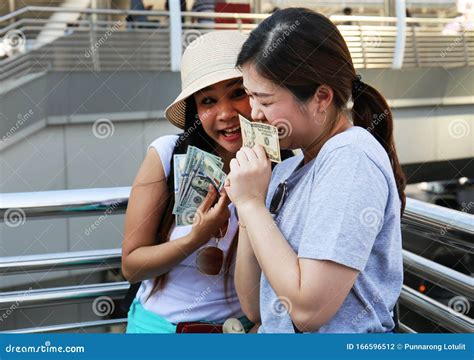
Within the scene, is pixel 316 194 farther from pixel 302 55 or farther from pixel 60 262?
pixel 60 262

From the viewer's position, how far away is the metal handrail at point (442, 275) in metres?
1.41

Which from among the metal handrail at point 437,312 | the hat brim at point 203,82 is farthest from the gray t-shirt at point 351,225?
the metal handrail at point 437,312

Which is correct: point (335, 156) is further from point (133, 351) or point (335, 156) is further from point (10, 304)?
point (10, 304)

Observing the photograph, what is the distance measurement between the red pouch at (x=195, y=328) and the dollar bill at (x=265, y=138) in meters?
0.45

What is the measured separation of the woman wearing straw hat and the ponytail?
33cm

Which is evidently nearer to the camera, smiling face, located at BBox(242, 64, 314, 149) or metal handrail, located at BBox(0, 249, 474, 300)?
smiling face, located at BBox(242, 64, 314, 149)

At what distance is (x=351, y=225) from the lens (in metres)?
0.89

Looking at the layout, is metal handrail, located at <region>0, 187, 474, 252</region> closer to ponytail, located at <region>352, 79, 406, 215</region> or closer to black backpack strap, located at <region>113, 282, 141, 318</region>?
black backpack strap, located at <region>113, 282, 141, 318</region>

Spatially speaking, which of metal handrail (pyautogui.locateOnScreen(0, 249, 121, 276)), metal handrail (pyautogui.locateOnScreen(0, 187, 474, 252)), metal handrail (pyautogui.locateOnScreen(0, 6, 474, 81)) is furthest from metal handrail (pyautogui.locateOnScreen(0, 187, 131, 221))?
metal handrail (pyautogui.locateOnScreen(0, 6, 474, 81))

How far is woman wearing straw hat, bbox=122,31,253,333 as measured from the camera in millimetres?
1370

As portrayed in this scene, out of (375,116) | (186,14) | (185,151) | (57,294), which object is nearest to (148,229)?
(185,151)

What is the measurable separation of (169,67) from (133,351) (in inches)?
201

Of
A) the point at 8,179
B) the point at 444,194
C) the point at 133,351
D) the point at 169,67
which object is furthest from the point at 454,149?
the point at 133,351

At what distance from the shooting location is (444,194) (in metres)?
4.95
